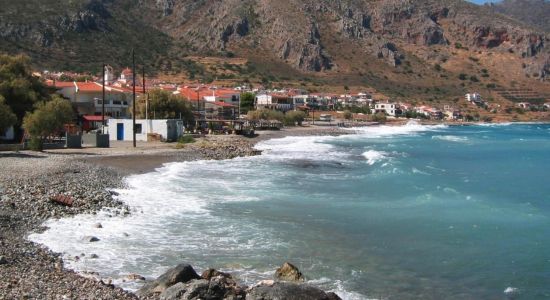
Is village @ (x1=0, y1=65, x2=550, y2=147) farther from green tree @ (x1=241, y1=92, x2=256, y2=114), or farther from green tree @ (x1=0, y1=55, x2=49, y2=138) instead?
green tree @ (x1=0, y1=55, x2=49, y2=138)

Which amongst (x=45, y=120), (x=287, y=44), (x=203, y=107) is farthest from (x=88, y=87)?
(x=287, y=44)

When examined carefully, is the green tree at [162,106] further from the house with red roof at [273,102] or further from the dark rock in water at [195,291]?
the dark rock in water at [195,291]

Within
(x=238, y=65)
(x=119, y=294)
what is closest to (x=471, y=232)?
(x=119, y=294)

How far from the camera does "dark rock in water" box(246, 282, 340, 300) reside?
11953mm

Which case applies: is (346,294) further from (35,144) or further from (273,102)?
(273,102)

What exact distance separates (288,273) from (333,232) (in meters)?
5.97

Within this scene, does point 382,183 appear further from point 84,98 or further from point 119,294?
point 84,98

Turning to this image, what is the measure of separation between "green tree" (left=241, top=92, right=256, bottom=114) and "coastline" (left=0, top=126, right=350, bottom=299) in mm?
53660

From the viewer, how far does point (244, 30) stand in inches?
6555

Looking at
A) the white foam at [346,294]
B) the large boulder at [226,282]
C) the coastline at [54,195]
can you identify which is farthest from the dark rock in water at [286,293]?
the coastline at [54,195]

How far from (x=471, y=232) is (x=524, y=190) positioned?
15359 mm

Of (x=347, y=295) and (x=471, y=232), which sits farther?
(x=471, y=232)

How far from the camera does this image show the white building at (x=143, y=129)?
172 feet

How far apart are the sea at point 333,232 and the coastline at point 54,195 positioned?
77cm
